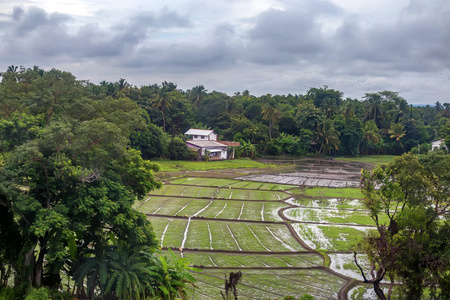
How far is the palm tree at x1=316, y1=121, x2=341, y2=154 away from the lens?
7931cm

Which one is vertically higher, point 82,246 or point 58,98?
point 58,98

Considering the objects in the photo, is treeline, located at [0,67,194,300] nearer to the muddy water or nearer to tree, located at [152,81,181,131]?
the muddy water

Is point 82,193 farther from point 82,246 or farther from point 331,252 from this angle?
point 331,252

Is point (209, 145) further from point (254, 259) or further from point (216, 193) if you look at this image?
point (254, 259)

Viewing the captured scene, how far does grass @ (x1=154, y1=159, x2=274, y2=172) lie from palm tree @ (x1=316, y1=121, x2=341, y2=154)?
761 inches

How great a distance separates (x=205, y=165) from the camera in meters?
61.3

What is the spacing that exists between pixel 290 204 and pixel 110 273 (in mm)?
24977

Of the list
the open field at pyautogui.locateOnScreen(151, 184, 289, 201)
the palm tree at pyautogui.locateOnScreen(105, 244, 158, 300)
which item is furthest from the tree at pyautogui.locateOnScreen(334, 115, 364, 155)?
the palm tree at pyautogui.locateOnScreen(105, 244, 158, 300)

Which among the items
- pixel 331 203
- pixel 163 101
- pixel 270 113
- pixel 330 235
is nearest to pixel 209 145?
pixel 163 101

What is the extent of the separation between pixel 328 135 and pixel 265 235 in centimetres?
5648

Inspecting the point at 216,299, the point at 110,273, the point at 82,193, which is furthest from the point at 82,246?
the point at 216,299

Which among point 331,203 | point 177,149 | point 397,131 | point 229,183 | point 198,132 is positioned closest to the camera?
point 331,203

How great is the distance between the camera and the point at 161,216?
30.0 m

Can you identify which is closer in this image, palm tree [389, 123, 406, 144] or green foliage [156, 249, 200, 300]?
green foliage [156, 249, 200, 300]
